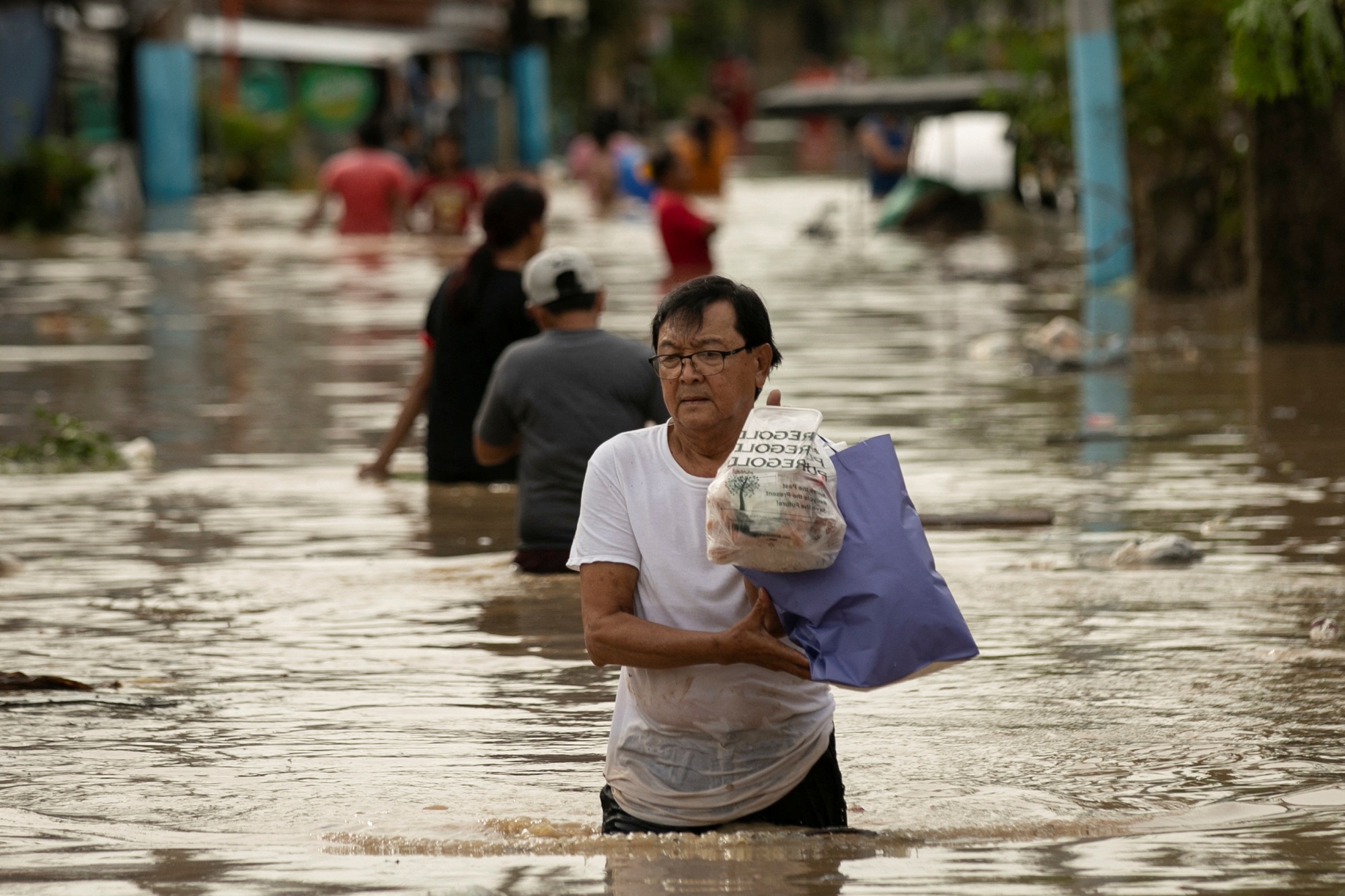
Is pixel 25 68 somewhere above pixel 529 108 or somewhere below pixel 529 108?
above

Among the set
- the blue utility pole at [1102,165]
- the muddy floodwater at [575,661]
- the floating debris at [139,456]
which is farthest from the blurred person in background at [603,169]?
the floating debris at [139,456]

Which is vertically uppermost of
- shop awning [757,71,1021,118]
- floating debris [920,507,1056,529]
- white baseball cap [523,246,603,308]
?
shop awning [757,71,1021,118]

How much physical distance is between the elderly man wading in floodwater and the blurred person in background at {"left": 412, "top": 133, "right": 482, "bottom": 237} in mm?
21428

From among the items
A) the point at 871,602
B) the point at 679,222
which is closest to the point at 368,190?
the point at 679,222

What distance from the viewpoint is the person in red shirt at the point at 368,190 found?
948 inches

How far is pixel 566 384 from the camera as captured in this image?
799cm

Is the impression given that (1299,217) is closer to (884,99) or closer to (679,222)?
(679,222)

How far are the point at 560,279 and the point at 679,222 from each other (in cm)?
1102

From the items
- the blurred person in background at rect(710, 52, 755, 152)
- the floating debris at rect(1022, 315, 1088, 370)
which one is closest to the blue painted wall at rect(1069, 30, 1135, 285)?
the floating debris at rect(1022, 315, 1088, 370)

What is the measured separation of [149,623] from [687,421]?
12.8 feet

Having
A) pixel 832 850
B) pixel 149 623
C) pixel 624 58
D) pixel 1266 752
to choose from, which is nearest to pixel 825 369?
pixel 149 623

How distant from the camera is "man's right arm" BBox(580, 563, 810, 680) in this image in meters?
4.56

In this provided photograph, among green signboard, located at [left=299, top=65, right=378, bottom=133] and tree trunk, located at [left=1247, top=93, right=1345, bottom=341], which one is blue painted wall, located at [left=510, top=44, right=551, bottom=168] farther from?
tree trunk, located at [left=1247, top=93, right=1345, bottom=341]

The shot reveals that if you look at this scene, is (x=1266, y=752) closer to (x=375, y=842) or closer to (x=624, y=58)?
(x=375, y=842)
